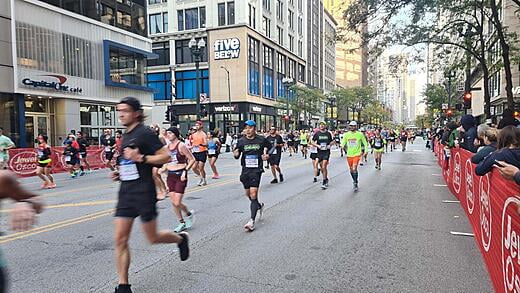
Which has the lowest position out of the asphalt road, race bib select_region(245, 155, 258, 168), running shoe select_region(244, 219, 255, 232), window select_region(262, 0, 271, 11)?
the asphalt road

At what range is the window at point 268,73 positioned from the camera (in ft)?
175

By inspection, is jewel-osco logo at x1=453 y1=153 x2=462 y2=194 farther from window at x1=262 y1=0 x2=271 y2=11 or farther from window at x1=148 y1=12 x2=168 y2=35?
window at x1=148 y1=12 x2=168 y2=35

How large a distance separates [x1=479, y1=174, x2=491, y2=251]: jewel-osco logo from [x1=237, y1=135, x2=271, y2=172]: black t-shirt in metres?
3.37

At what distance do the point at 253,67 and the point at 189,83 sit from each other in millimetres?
8334

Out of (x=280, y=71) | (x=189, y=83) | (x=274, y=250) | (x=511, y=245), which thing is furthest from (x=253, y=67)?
(x=511, y=245)

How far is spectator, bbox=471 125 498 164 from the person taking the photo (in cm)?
592

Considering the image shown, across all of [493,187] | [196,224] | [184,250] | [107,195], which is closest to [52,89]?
[107,195]

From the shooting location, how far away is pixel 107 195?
10.7m

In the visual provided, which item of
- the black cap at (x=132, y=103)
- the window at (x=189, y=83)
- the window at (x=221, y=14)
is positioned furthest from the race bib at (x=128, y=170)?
the window at (x=189, y=83)

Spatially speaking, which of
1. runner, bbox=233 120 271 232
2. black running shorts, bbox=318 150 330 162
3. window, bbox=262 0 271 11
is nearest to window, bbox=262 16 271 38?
window, bbox=262 0 271 11

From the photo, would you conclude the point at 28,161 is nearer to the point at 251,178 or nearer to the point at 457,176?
the point at 251,178

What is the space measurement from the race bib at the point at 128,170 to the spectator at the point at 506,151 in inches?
153

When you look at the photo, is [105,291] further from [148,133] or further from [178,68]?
[178,68]

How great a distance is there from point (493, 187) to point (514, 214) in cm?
Result: 133
